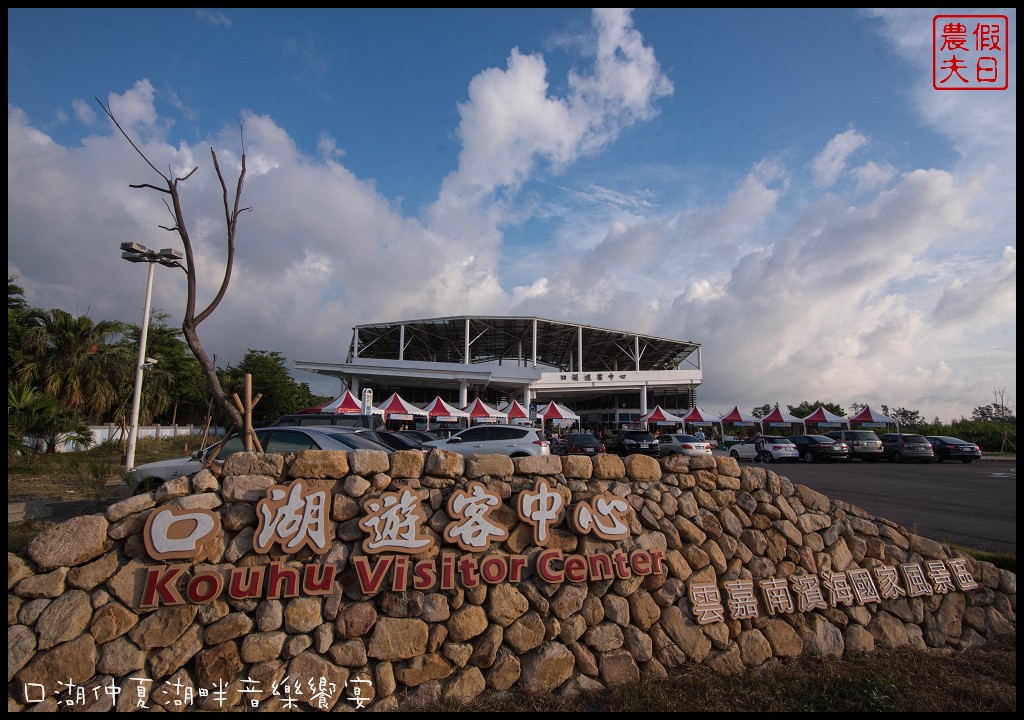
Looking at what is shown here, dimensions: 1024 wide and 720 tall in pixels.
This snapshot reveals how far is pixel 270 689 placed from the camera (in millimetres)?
3408

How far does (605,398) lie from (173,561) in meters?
54.9

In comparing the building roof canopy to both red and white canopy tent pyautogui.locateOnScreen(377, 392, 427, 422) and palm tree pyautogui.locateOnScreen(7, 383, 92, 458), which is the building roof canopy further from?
palm tree pyautogui.locateOnScreen(7, 383, 92, 458)

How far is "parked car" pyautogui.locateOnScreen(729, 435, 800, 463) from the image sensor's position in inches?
874

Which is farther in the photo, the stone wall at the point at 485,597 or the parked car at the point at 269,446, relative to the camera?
the parked car at the point at 269,446

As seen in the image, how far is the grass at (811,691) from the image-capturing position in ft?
11.5

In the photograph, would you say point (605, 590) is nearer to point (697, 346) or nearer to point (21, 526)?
point (21, 526)

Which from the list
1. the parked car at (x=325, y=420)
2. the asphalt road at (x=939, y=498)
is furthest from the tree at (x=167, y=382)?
the asphalt road at (x=939, y=498)

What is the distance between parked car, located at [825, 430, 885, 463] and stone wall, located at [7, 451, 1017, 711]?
19.3m

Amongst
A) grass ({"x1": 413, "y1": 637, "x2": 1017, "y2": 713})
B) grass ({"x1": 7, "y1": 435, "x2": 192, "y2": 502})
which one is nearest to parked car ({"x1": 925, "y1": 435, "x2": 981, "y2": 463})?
grass ({"x1": 413, "y1": 637, "x2": 1017, "y2": 713})

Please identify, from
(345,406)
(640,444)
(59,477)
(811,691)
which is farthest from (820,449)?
(59,477)

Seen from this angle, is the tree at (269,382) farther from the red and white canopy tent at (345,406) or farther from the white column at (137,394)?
the white column at (137,394)

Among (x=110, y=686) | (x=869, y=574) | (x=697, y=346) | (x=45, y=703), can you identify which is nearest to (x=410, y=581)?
(x=110, y=686)

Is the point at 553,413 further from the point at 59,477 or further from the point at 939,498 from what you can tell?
the point at 59,477

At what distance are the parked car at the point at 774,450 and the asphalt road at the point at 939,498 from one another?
4463mm
